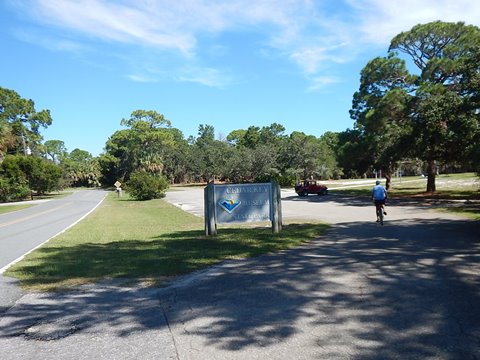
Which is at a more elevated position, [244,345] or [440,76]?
[440,76]

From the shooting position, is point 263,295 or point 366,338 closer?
point 366,338

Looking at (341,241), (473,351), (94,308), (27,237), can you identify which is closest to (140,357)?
(94,308)

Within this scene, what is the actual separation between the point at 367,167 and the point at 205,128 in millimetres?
100457

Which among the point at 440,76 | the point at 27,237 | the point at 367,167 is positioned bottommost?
the point at 27,237

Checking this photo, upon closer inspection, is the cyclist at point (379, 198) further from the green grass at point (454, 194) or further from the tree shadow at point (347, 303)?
the tree shadow at point (347, 303)

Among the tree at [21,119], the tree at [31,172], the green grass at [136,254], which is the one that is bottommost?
the green grass at [136,254]

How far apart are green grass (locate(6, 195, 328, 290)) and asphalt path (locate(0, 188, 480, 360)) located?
699 mm

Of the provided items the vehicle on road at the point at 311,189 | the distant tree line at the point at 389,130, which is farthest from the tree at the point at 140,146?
the vehicle on road at the point at 311,189

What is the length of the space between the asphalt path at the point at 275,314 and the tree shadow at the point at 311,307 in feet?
0.05

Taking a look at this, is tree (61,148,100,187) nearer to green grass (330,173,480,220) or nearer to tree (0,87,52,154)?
tree (0,87,52,154)

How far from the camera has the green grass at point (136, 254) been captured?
793 centimetres

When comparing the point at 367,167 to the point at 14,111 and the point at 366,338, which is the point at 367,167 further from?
the point at 14,111

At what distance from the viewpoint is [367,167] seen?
36.8 metres

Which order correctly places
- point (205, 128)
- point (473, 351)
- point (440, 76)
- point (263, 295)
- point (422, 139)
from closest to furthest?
point (473, 351), point (263, 295), point (422, 139), point (440, 76), point (205, 128)
